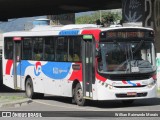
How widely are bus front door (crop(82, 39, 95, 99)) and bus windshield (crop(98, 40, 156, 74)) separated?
0.46 meters

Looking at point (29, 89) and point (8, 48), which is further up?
point (8, 48)

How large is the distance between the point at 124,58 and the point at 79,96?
2218 mm

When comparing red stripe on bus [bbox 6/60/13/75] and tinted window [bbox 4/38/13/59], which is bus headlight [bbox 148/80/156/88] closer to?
red stripe on bus [bbox 6/60/13/75]

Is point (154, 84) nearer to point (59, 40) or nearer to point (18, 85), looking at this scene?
point (59, 40)

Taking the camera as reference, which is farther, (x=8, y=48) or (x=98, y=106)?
(x=8, y=48)

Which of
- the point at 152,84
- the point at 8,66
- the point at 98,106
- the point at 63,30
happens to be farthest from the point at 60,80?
the point at 8,66

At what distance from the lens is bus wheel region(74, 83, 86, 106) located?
18531mm

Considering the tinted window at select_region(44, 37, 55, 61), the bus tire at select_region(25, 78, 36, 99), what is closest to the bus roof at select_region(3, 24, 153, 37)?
the tinted window at select_region(44, 37, 55, 61)

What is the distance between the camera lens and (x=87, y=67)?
1827cm

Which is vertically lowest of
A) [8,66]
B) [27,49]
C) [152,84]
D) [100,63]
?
[152,84]

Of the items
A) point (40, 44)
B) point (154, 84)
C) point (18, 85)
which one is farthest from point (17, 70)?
point (154, 84)

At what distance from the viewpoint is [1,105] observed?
1777 cm

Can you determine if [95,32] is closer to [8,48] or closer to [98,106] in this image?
[98,106]

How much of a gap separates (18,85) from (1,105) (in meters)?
6.15
